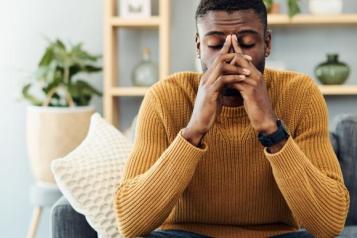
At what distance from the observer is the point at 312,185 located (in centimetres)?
137

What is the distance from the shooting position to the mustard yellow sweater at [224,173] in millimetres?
1392

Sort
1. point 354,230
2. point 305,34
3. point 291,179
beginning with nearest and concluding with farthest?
point 291,179 → point 354,230 → point 305,34

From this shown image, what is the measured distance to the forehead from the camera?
4.75 feet

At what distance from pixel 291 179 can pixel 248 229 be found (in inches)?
8.9

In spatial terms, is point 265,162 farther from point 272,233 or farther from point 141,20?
point 141,20

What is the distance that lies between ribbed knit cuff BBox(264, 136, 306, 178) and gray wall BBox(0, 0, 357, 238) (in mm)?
1692

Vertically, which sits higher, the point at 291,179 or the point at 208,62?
the point at 208,62

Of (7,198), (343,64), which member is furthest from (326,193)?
(7,198)

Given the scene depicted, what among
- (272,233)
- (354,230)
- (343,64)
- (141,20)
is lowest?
(354,230)

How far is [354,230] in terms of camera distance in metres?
1.94

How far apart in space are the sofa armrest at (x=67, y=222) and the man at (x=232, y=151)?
0.89 ft

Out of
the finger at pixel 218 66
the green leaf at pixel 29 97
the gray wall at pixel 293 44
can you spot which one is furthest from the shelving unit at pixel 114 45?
the finger at pixel 218 66

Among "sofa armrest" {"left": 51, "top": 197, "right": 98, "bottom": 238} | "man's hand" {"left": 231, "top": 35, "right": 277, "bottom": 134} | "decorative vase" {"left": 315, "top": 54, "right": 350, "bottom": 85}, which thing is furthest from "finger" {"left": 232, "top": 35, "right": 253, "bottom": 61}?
"decorative vase" {"left": 315, "top": 54, "right": 350, "bottom": 85}

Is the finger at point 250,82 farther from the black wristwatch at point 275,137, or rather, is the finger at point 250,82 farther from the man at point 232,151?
the black wristwatch at point 275,137
